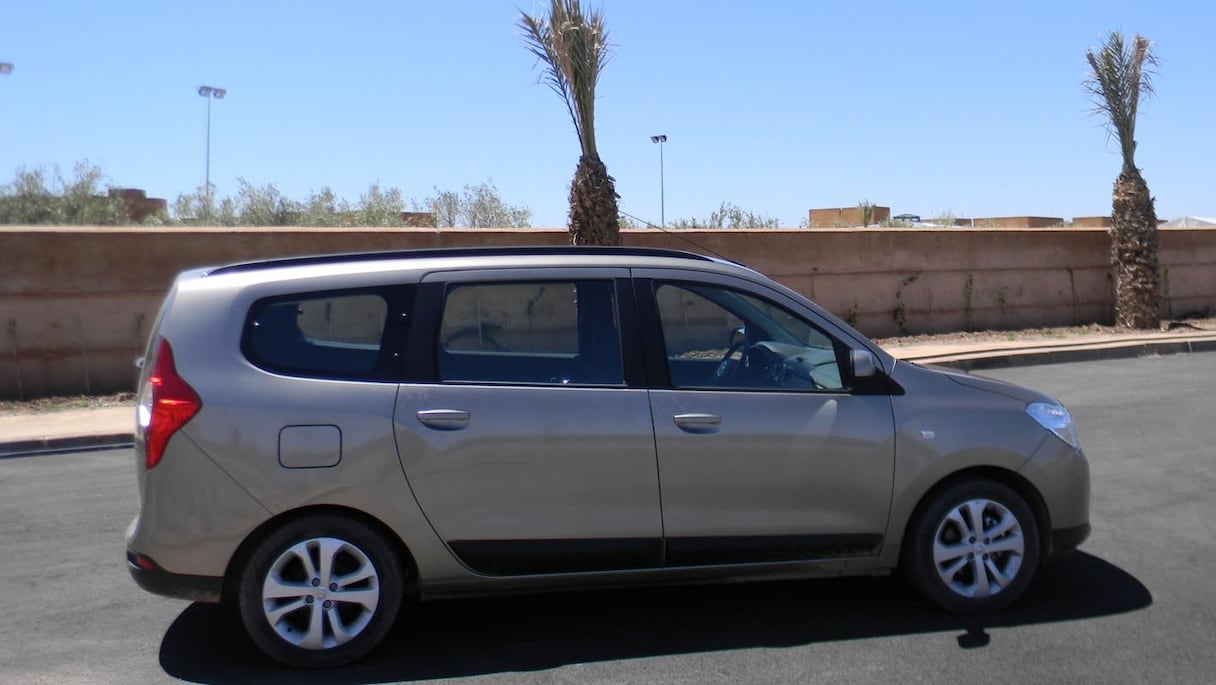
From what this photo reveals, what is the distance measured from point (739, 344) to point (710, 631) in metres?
1.37

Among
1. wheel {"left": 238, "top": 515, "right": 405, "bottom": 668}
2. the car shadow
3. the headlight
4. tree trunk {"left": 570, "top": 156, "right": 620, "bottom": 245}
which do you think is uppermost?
tree trunk {"left": 570, "top": 156, "right": 620, "bottom": 245}

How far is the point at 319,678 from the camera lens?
16.1ft

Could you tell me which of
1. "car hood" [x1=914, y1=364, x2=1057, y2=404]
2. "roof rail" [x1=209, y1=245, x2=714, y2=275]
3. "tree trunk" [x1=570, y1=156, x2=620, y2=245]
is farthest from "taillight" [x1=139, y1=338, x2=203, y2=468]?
"tree trunk" [x1=570, y1=156, x2=620, y2=245]

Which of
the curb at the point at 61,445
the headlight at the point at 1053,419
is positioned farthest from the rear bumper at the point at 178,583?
the curb at the point at 61,445

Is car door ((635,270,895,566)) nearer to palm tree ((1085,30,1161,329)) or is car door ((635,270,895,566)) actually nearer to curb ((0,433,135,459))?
curb ((0,433,135,459))

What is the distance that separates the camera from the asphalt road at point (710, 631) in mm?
4910

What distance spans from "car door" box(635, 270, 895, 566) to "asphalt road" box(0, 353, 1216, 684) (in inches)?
17.5

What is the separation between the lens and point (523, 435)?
5.06 m

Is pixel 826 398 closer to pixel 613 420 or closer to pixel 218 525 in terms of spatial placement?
pixel 613 420

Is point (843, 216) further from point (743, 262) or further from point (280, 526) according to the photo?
point (280, 526)

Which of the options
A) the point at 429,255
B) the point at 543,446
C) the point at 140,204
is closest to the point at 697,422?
the point at 543,446

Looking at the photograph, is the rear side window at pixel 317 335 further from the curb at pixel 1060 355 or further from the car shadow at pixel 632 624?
the curb at pixel 1060 355

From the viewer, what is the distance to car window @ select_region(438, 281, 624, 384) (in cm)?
519

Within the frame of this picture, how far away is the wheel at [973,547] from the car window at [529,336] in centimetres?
164
